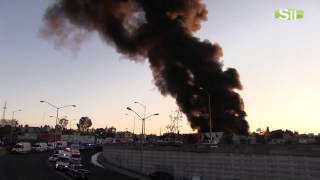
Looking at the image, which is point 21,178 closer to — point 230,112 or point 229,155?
point 229,155

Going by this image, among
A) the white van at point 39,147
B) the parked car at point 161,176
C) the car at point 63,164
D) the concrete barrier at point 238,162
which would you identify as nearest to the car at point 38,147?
the white van at point 39,147

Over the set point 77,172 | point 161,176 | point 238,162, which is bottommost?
point 161,176

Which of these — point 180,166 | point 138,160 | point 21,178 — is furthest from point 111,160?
point 21,178

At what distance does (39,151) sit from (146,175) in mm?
49874

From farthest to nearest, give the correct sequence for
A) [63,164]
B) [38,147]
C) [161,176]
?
[38,147] < [63,164] < [161,176]

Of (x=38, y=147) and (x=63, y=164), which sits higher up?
(x=38, y=147)

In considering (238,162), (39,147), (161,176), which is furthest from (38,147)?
(238,162)

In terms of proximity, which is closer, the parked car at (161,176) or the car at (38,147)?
the parked car at (161,176)

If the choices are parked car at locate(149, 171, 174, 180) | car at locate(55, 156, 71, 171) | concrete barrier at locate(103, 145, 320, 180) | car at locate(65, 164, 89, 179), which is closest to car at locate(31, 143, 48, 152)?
concrete barrier at locate(103, 145, 320, 180)

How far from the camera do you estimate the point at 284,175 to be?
4181 cm

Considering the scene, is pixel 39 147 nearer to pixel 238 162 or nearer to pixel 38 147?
pixel 38 147

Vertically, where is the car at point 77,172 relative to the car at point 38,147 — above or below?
below

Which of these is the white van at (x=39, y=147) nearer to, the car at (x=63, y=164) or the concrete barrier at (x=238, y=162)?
the concrete barrier at (x=238, y=162)

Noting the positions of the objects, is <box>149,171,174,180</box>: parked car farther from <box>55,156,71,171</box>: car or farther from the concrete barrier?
<box>55,156,71,171</box>: car
